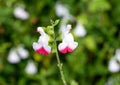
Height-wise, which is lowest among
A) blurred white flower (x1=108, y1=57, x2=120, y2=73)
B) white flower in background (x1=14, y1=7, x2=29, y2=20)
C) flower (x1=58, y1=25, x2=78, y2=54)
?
flower (x1=58, y1=25, x2=78, y2=54)

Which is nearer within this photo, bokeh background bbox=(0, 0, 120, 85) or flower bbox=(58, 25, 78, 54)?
flower bbox=(58, 25, 78, 54)

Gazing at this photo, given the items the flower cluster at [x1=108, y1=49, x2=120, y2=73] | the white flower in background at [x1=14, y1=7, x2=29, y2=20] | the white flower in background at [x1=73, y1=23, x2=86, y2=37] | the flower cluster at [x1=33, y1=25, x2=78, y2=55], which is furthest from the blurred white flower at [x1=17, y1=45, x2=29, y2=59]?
the flower cluster at [x1=33, y1=25, x2=78, y2=55]

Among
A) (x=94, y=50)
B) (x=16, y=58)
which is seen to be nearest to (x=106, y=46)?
(x=94, y=50)

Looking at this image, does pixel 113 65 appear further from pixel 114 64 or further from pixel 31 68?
pixel 31 68

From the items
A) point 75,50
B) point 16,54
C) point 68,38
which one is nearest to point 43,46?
point 68,38

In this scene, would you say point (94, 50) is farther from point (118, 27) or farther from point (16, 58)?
point (16, 58)

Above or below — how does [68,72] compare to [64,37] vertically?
above

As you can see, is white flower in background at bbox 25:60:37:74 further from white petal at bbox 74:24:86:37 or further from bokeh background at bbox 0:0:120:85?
white petal at bbox 74:24:86:37
